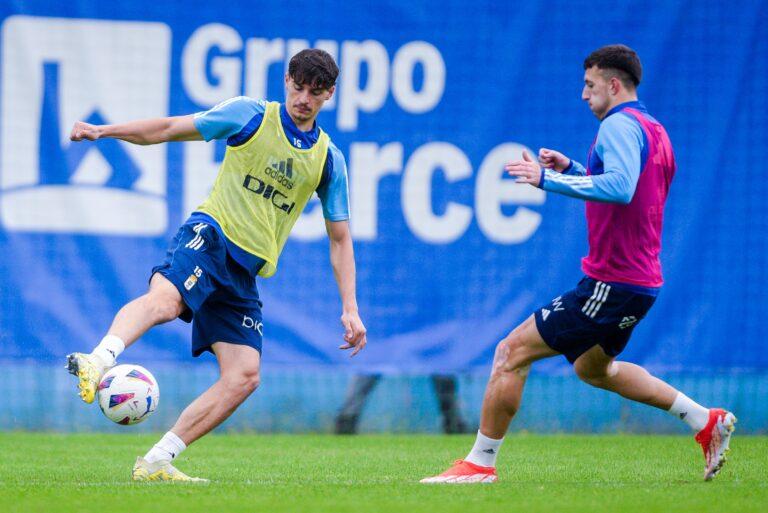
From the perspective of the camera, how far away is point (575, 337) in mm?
6590

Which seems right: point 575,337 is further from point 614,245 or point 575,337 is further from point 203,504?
point 203,504

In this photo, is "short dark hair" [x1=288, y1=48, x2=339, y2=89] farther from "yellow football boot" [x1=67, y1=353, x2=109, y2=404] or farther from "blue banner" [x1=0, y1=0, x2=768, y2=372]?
"blue banner" [x1=0, y1=0, x2=768, y2=372]

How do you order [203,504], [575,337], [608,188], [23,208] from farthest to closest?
[23,208], [575,337], [608,188], [203,504]

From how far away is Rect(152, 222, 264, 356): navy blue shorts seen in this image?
6.33 metres

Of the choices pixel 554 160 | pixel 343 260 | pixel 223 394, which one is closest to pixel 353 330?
pixel 343 260

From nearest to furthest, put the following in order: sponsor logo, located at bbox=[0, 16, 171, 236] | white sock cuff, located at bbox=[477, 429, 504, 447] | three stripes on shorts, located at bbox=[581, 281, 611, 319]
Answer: three stripes on shorts, located at bbox=[581, 281, 611, 319] < white sock cuff, located at bbox=[477, 429, 504, 447] < sponsor logo, located at bbox=[0, 16, 171, 236]

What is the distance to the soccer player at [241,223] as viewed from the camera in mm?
6410

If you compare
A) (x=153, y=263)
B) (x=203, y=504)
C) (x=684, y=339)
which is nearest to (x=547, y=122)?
(x=684, y=339)

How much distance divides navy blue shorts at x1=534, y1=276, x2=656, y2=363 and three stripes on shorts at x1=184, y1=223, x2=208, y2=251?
1.83 meters

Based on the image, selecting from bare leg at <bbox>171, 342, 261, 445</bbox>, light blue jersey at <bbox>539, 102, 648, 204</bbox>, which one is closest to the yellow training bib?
bare leg at <bbox>171, 342, 261, 445</bbox>

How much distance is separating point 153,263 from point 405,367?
2.23 metres

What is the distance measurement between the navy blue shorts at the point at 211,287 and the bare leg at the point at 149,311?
5 cm

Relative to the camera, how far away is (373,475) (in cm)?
713

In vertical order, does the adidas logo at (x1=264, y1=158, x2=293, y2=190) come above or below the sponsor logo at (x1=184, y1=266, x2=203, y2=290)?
above
